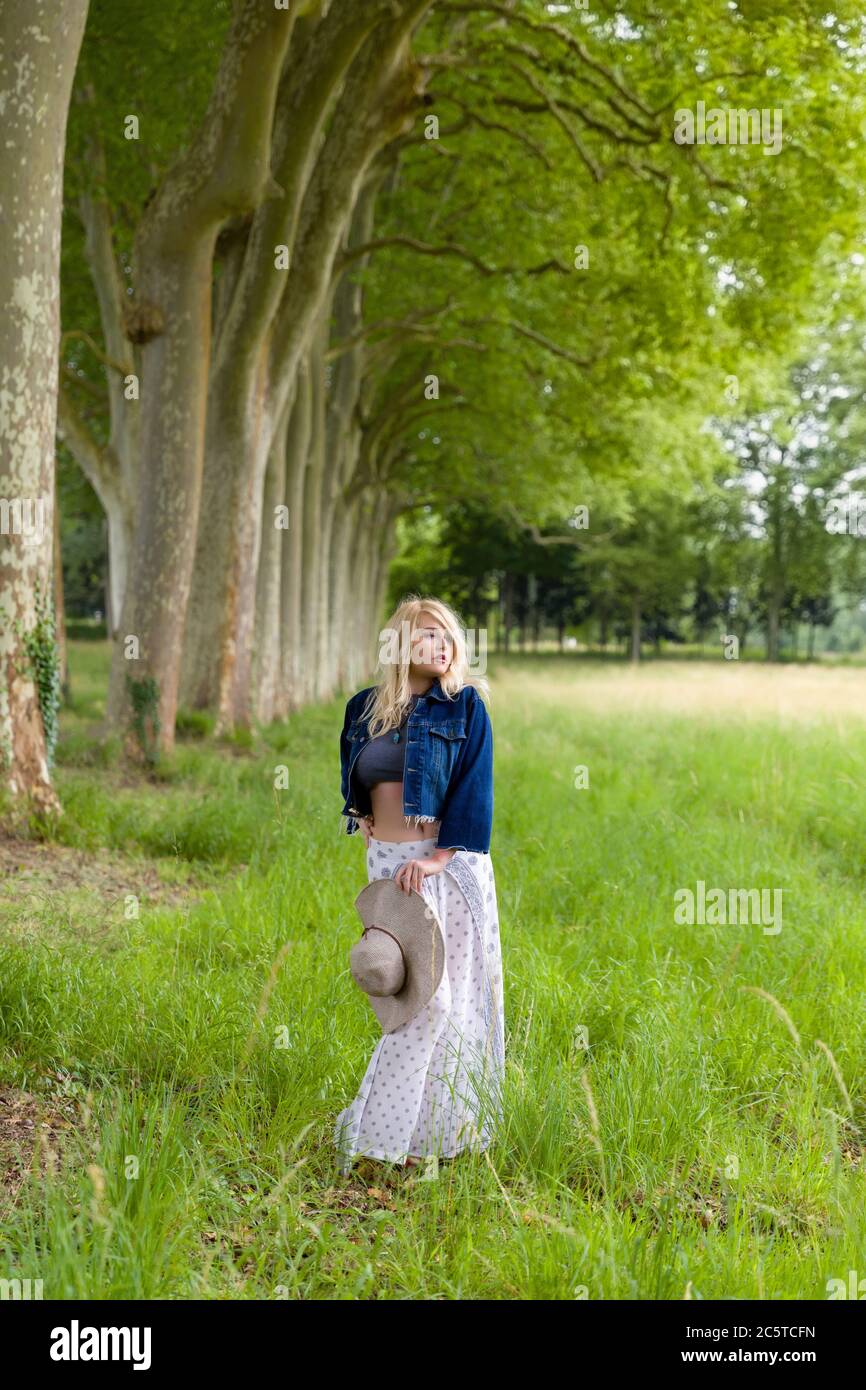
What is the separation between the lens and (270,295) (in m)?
11.1

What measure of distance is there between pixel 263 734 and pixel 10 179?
7.86 m

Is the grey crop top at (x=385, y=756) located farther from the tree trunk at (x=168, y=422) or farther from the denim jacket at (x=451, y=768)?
the tree trunk at (x=168, y=422)

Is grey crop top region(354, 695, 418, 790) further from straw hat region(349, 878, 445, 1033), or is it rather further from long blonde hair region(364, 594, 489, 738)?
straw hat region(349, 878, 445, 1033)

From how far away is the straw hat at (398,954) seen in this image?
371 cm

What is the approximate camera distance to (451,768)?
3.84 metres

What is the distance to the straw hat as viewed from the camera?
3.71 meters

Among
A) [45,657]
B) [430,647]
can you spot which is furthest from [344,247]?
[430,647]

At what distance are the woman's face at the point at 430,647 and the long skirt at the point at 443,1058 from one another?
58cm

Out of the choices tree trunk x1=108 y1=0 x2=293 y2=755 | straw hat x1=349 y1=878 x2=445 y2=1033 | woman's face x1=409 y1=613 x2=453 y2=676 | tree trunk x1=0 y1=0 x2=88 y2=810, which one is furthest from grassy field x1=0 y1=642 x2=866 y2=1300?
tree trunk x1=108 y1=0 x2=293 y2=755

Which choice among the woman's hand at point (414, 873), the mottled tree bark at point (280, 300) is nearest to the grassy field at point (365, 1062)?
the woman's hand at point (414, 873)

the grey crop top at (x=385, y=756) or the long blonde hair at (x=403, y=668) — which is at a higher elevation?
→ the long blonde hair at (x=403, y=668)

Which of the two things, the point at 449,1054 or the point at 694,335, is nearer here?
the point at 449,1054
